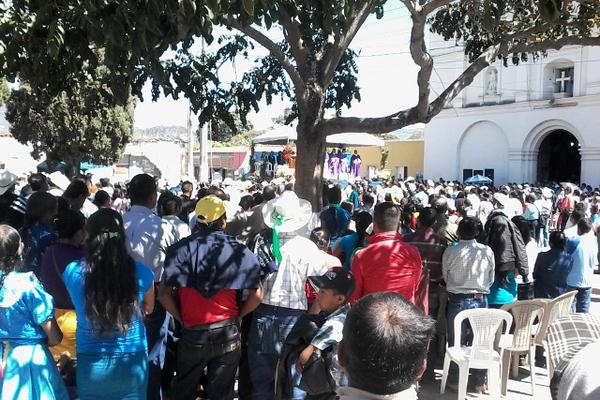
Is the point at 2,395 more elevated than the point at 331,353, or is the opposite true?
the point at 331,353

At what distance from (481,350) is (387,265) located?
151 centimetres

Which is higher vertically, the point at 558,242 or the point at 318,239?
the point at 318,239

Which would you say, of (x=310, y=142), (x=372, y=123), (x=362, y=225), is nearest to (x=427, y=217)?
(x=362, y=225)

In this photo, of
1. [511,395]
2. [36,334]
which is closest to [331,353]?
[36,334]

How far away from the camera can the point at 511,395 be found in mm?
5652

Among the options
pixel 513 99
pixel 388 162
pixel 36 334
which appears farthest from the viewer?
pixel 388 162

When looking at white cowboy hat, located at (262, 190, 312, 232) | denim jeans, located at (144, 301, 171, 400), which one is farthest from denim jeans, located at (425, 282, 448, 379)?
denim jeans, located at (144, 301, 171, 400)

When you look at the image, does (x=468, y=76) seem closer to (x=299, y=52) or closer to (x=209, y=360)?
(x=299, y=52)

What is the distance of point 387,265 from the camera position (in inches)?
180

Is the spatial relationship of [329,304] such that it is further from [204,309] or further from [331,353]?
[204,309]

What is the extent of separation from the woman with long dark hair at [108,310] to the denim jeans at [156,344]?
1020mm

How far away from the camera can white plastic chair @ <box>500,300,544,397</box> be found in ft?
18.5

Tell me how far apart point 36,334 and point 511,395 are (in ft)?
13.6

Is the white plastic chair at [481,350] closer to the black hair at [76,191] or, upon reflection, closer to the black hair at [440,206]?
the black hair at [440,206]
